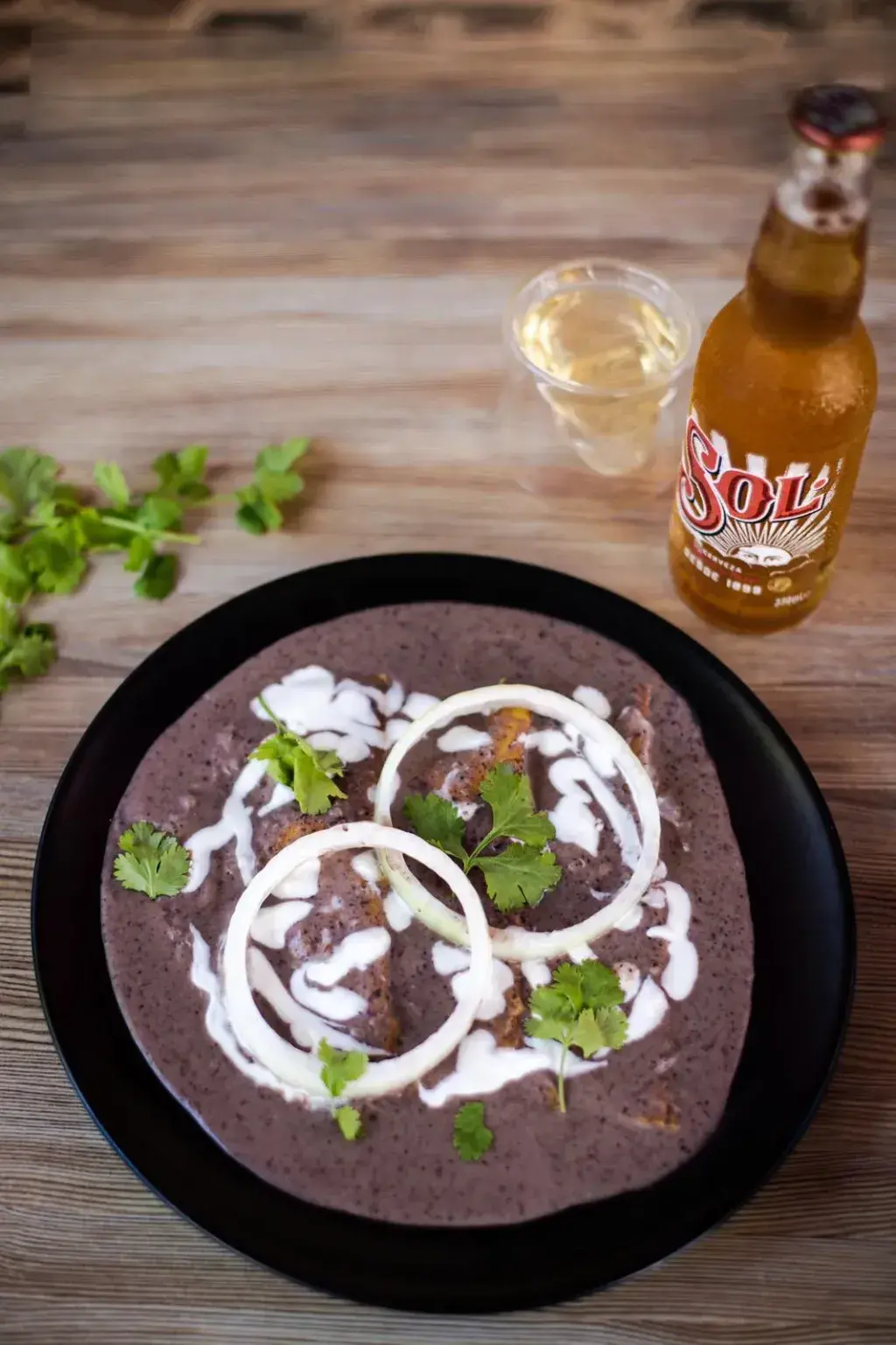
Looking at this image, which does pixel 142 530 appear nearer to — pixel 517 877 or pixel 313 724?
pixel 313 724

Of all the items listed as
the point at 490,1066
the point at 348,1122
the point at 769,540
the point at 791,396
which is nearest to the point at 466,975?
the point at 490,1066

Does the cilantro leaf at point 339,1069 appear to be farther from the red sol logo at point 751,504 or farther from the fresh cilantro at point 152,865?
the red sol logo at point 751,504

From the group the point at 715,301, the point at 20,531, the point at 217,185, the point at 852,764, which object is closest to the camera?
the point at 852,764

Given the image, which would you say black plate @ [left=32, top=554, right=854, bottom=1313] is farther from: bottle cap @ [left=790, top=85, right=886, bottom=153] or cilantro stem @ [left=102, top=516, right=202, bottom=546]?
bottle cap @ [left=790, top=85, right=886, bottom=153]

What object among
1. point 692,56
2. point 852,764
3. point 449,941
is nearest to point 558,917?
point 449,941

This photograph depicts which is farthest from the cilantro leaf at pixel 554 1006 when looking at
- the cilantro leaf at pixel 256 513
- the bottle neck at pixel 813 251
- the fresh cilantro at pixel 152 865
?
the cilantro leaf at pixel 256 513

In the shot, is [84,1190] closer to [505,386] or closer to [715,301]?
[505,386]
